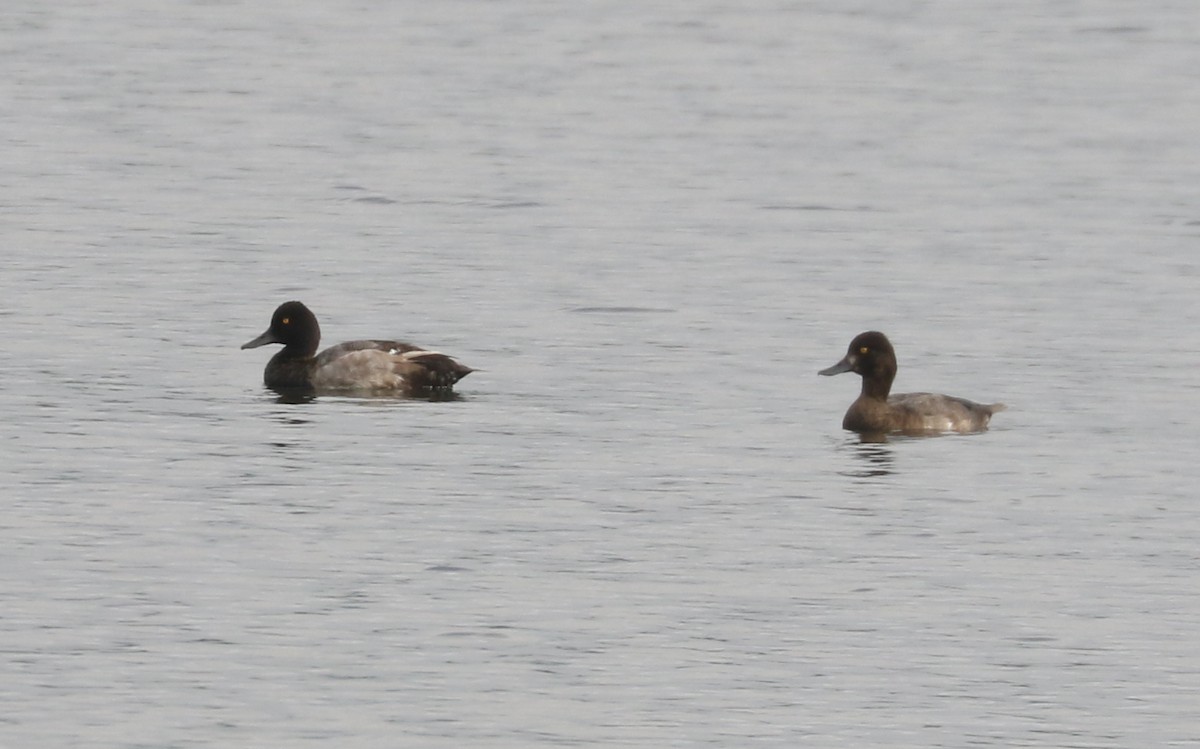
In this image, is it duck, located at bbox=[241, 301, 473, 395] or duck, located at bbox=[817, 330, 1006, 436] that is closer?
duck, located at bbox=[817, 330, 1006, 436]

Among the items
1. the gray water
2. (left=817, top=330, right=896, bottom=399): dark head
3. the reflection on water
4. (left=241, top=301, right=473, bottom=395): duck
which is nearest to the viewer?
the gray water

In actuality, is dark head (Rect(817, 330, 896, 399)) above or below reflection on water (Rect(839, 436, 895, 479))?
above

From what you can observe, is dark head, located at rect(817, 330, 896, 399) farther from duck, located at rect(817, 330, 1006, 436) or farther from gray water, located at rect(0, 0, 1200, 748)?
gray water, located at rect(0, 0, 1200, 748)

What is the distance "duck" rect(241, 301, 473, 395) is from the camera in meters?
22.0

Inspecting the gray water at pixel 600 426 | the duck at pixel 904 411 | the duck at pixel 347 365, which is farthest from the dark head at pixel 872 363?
the duck at pixel 347 365

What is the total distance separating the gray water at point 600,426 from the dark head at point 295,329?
1.42 feet

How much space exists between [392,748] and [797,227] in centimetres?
2025

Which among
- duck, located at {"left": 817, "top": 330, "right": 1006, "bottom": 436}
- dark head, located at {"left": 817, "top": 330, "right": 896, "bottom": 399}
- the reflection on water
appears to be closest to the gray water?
the reflection on water

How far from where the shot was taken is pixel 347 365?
2234 centimetres

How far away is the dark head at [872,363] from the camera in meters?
21.1

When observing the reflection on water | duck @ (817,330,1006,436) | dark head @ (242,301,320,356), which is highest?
dark head @ (242,301,320,356)

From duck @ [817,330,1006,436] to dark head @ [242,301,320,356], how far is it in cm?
462

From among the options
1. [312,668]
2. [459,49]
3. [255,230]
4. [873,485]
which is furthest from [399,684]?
[459,49]

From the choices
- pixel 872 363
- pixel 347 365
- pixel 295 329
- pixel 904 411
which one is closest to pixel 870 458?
pixel 904 411
